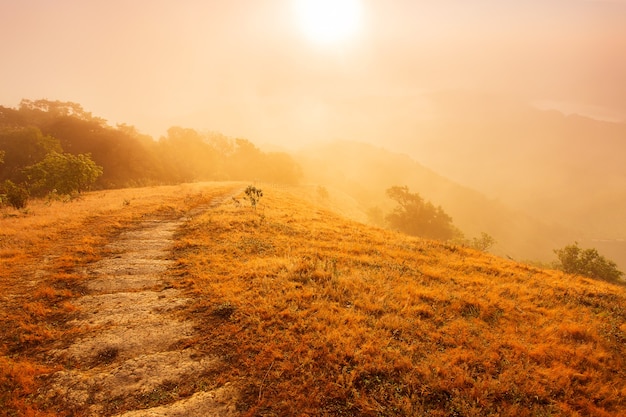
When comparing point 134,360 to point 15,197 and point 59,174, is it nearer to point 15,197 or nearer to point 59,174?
point 15,197

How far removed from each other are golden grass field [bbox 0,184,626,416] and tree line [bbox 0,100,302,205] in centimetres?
1770

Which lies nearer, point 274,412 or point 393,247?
point 274,412

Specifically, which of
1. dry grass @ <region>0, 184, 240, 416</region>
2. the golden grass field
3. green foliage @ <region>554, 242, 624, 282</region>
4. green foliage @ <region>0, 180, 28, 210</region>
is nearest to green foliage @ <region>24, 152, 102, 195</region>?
green foliage @ <region>0, 180, 28, 210</region>

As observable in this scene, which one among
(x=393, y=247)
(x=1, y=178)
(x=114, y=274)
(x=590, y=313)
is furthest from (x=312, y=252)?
(x=1, y=178)

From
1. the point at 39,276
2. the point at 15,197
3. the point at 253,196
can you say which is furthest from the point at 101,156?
the point at 39,276

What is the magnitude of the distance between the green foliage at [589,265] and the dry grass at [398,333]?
41.5 meters

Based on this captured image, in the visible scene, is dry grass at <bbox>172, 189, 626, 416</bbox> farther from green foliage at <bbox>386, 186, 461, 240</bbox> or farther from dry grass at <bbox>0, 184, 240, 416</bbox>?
green foliage at <bbox>386, 186, 461, 240</bbox>

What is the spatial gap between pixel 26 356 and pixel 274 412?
23.4 ft

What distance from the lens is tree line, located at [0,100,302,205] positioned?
32188 mm

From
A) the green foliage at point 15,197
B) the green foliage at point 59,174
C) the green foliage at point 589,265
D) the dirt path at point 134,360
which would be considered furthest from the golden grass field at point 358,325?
the green foliage at point 589,265

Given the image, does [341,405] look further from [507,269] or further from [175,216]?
[175,216]

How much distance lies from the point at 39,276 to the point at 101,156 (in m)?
64.9

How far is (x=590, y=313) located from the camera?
12328 mm

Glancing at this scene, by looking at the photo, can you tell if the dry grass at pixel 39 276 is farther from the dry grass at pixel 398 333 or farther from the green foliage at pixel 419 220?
the green foliage at pixel 419 220
